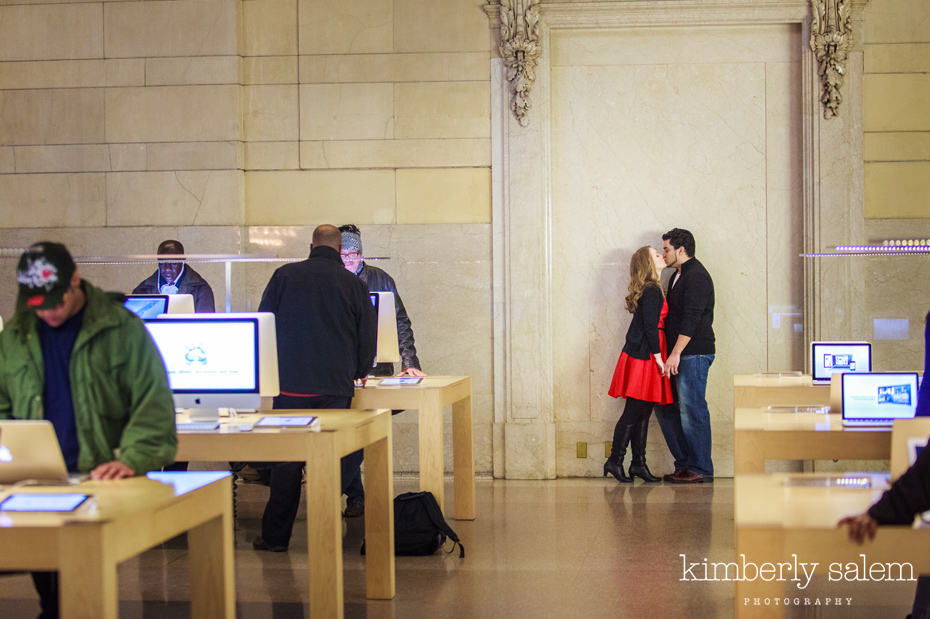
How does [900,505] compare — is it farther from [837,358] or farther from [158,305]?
[158,305]

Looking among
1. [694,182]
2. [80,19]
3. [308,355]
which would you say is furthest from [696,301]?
[80,19]

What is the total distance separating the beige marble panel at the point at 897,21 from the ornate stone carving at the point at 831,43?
0.26 meters

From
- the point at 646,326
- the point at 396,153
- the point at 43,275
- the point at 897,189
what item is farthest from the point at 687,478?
the point at 43,275

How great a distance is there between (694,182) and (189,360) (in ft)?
16.3

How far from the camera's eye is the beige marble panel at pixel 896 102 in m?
8.34

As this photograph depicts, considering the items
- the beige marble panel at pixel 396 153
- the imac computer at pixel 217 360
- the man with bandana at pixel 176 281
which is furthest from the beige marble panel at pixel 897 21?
the imac computer at pixel 217 360

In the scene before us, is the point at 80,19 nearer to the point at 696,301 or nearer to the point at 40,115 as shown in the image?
the point at 40,115

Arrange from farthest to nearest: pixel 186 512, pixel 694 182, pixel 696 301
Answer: pixel 694 182
pixel 696 301
pixel 186 512

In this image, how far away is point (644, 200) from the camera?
8633mm

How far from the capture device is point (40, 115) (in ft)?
28.8

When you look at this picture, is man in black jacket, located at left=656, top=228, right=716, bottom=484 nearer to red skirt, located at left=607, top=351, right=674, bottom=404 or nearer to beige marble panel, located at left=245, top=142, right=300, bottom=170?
red skirt, located at left=607, top=351, right=674, bottom=404

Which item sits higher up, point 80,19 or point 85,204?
point 80,19

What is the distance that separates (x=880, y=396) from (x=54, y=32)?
7047mm

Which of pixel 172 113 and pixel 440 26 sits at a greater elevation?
pixel 440 26
